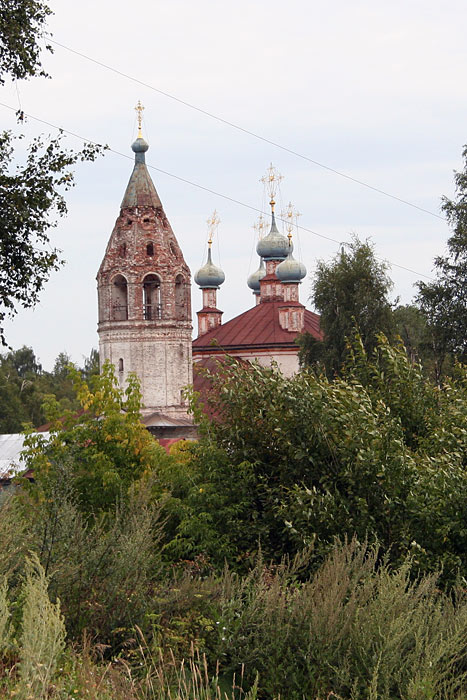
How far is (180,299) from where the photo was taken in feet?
160

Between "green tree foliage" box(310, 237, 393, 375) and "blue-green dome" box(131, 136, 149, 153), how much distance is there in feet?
47.5

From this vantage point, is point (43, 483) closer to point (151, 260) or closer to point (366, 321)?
point (366, 321)

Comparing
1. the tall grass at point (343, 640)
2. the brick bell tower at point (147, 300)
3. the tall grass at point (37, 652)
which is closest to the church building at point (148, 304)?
the brick bell tower at point (147, 300)

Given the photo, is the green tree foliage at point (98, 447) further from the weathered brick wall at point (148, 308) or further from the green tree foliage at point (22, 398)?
the green tree foliage at point (22, 398)

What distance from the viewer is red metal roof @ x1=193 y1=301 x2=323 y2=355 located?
5922 centimetres

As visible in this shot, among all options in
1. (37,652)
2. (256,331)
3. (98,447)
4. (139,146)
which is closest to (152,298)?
(139,146)

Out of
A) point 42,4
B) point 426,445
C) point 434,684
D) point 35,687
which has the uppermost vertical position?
point 42,4

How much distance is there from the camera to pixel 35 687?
4.79 meters

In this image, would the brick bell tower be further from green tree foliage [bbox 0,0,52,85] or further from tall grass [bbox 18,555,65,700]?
tall grass [bbox 18,555,65,700]

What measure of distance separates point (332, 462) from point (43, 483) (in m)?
3.93

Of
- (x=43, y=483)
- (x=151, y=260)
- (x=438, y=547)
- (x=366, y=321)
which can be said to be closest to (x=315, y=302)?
(x=366, y=321)

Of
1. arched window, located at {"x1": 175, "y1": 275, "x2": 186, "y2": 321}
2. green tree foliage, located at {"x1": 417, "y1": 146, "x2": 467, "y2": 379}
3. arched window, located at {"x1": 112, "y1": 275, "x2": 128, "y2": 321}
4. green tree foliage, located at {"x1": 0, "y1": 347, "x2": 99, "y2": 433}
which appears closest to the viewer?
green tree foliage, located at {"x1": 417, "y1": 146, "x2": 467, "y2": 379}

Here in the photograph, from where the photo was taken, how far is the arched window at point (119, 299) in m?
48.1

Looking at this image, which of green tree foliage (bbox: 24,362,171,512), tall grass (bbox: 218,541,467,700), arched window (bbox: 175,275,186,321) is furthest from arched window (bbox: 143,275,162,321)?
tall grass (bbox: 218,541,467,700)
